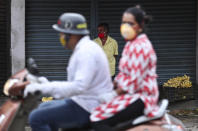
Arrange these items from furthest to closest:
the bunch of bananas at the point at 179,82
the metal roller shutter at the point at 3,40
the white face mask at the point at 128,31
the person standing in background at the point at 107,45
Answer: the metal roller shutter at the point at 3,40 → the bunch of bananas at the point at 179,82 → the person standing in background at the point at 107,45 → the white face mask at the point at 128,31

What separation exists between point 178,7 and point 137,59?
7460 mm

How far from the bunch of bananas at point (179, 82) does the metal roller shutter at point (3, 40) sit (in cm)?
364

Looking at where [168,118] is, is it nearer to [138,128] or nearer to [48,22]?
[138,128]

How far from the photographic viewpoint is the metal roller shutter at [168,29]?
1081cm

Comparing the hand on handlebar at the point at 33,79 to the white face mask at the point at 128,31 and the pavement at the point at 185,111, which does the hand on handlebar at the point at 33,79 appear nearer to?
the white face mask at the point at 128,31

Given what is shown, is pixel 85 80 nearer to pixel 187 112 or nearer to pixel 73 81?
pixel 73 81

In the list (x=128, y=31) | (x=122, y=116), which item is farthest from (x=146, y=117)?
(x=128, y=31)

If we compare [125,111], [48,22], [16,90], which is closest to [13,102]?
[16,90]

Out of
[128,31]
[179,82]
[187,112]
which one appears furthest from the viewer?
[179,82]

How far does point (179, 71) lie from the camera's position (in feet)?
36.0

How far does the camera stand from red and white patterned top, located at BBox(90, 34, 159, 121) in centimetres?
363

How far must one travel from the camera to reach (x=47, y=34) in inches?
430

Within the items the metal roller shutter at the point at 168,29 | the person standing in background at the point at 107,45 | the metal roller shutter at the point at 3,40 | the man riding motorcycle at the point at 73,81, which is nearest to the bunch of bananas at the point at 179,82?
the metal roller shutter at the point at 168,29

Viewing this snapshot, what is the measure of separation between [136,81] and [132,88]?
64 millimetres
